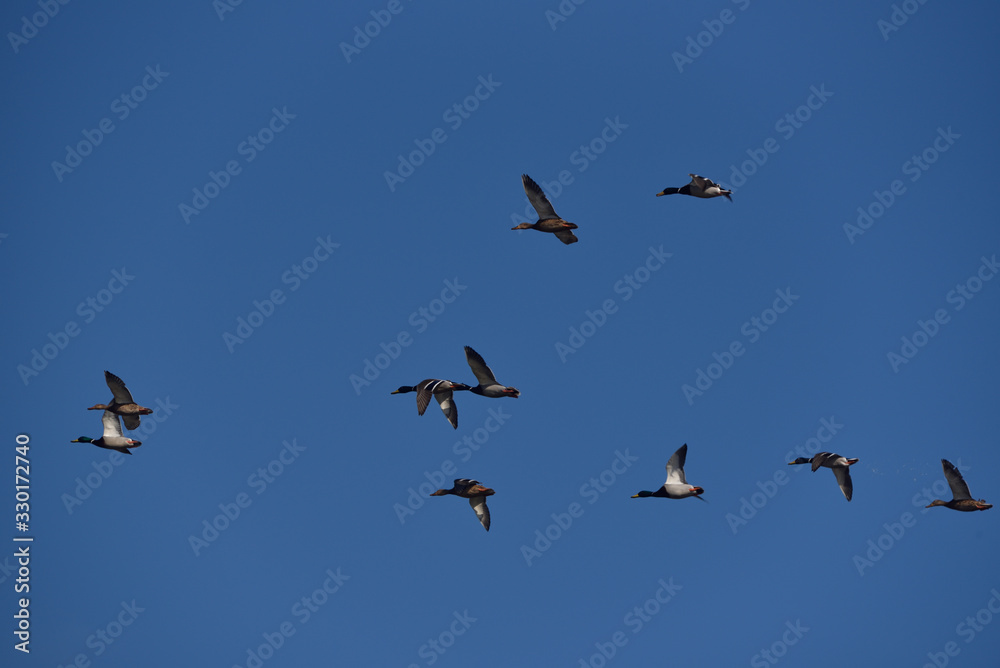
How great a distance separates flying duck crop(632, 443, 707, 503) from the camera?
6003cm

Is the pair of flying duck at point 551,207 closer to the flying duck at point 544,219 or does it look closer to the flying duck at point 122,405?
the flying duck at point 544,219

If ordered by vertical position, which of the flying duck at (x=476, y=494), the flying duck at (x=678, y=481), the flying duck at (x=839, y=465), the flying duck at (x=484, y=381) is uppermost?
the flying duck at (x=839, y=465)

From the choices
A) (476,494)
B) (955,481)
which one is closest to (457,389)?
(476,494)

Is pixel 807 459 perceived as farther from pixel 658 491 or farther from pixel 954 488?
pixel 658 491

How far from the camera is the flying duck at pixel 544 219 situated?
59594 millimetres

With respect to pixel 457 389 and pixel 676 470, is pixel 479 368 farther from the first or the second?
pixel 676 470

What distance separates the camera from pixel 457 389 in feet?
190

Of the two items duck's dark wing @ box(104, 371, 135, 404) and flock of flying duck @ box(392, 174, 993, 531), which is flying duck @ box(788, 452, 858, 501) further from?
duck's dark wing @ box(104, 371, 135, 404)

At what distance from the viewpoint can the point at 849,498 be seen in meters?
62.8

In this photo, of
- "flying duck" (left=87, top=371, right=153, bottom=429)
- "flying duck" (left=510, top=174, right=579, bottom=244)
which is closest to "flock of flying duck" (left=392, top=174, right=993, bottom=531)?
"flying duck" (left=510, top=174, right=579, bottom=244)

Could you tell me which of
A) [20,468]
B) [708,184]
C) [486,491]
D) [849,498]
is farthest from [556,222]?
[20,468]

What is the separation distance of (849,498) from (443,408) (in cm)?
1975

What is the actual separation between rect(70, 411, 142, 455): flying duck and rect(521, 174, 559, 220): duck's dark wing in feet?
69.1

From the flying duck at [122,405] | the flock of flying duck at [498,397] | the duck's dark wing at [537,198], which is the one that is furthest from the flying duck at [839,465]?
the flying duck at [122,405]
